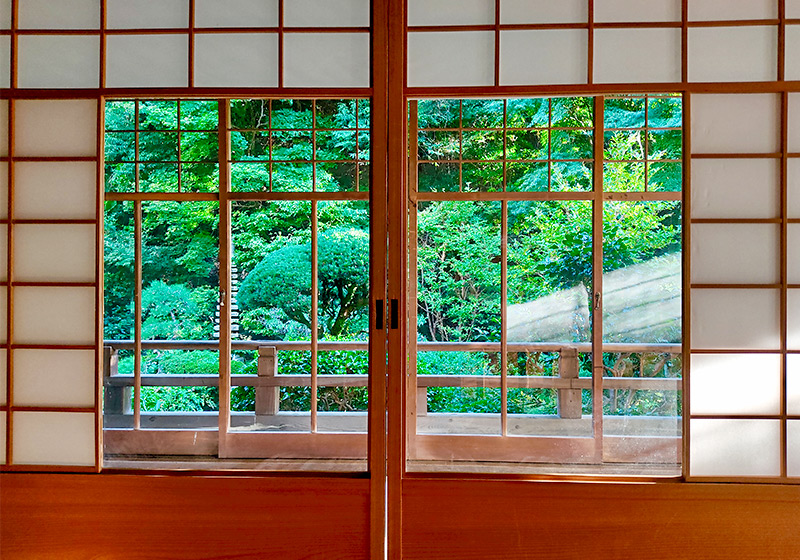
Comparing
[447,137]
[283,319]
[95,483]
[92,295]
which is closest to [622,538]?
[95,483]

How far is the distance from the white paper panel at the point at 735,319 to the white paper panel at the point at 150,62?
6.92ft

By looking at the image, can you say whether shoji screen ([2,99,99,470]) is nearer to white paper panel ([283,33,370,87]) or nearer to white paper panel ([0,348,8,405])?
white paper panel ([0,348,8,405])

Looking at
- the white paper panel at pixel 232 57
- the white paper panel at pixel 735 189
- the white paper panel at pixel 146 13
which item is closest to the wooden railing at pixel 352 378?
the white paper panel at pixel 735 189

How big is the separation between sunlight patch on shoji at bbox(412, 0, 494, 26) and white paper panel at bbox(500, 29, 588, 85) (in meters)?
0.12

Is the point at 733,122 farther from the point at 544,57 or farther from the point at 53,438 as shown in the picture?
the point at 53,438

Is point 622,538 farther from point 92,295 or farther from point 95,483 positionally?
point 92,295

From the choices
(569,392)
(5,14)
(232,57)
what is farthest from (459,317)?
(5,14)

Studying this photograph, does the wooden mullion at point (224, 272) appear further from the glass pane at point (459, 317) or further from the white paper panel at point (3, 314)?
the white paper panel at point (3, 314)

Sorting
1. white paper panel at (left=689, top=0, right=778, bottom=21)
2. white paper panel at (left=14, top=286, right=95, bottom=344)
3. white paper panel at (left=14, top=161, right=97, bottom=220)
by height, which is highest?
white paper panel at (left=689, top=0, right=778, bottom=21)

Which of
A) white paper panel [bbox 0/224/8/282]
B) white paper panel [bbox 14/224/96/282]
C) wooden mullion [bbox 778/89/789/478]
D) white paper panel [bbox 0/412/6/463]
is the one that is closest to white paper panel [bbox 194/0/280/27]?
white paper panel [bbox 14/224/96/282]

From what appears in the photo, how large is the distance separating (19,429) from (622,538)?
7.55 ft

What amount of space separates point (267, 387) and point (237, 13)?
104 inches

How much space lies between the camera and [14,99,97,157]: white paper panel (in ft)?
7.49

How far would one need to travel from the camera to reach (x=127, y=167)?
405 centimetres
